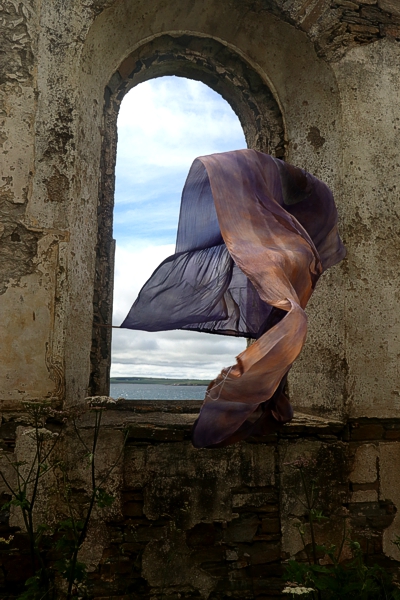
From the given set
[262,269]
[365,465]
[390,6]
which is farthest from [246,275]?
[390,6]

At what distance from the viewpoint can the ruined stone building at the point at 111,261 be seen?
3.22m

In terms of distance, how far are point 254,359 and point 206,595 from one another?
207 cm

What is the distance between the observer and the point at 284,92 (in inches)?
166

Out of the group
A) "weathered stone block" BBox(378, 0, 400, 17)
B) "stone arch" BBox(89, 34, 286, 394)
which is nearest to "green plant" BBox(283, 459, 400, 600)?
"stone arch" BBox(89, 34, 286, 394)

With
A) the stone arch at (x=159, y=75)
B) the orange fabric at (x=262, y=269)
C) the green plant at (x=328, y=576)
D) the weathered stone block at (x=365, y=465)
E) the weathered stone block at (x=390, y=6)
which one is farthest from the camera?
the weathered stone block at (x=390, y=6)

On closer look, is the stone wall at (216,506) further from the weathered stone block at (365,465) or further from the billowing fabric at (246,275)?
the billowing fabric at (246,275)

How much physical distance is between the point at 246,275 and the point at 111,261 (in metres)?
1.93

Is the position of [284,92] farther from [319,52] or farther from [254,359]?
[254,359]

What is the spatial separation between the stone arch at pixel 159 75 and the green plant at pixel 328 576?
1.63m

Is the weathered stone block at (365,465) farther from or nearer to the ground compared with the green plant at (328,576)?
farther from the ground


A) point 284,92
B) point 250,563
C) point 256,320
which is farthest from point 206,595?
point 284,92

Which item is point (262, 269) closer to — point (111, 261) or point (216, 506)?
point (216, 506)

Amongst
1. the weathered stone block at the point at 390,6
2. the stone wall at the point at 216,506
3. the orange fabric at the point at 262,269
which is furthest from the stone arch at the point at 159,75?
the orange fabric at the point at 262,269

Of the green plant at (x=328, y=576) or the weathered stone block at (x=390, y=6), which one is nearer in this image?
the green plant at (x=328, y=576)
